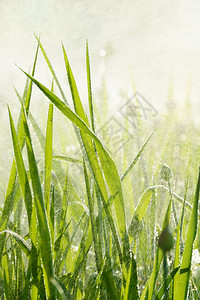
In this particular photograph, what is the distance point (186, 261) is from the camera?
11.6 inches

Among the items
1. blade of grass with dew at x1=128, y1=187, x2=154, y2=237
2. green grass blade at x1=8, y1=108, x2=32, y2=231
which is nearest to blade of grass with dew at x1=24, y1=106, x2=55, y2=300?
green grass blade at x1=8, y1=108, x2=32, y2=231

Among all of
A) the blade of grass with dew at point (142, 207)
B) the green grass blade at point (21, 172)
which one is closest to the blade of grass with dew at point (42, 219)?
the green grass blade at point (21, 172)

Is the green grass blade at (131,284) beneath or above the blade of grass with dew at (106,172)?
beneath

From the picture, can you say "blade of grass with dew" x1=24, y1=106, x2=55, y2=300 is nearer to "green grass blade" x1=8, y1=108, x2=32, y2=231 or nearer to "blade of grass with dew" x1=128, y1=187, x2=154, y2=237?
"green grass blade" x1=8, y1=108, x2=32, y2=231

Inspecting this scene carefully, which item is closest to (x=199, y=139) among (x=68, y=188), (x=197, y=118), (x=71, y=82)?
(x=197, y=118)

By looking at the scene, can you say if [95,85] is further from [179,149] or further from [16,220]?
[16,220]

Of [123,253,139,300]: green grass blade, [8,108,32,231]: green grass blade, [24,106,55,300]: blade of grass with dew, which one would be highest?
[8,108,32,231]: green grass blade

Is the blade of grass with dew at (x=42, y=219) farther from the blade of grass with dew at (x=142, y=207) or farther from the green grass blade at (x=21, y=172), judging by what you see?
the blade of grass with dew at (x=142, y=207)

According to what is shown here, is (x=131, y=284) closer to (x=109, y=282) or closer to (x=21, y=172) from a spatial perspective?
(x=109, y=282)

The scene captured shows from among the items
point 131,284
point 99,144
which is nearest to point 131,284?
point 131,284

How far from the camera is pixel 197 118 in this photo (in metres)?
0.84

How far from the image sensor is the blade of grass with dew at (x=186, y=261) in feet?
0.94

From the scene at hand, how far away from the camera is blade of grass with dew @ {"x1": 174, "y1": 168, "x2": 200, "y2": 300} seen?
11.3 inches

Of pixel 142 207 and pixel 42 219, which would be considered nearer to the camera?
pixel 42 219
